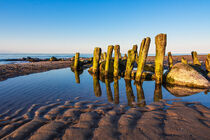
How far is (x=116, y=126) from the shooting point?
276 centimetres

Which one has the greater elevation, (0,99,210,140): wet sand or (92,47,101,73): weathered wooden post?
(92,47,101,73): weathered wooden post

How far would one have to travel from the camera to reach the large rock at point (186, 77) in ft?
23.9

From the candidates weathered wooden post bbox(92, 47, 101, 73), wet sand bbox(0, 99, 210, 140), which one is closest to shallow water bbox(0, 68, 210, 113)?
wet sand bbox(0, 99, 210, 140)

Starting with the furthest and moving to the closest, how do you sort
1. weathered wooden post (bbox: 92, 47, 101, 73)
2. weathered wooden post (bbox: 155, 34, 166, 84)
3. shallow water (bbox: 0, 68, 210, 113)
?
weathered wooden post (bbox: 92, 47, 101, 73) → weathered wooden post (bbox: 155, 34, 166, 84) → shallow water (bbox: 0, 68, 210, 113)

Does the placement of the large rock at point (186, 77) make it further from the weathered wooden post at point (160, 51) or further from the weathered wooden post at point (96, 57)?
the weathered wooden post at point (96, 57)

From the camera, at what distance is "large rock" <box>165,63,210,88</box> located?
7.28m

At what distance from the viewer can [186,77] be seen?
25.2 feet

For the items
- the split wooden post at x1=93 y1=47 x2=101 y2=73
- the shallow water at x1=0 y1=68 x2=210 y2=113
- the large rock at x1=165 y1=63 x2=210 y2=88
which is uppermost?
the split wooden post at x1=93 y1=47 x2=101 y2=73

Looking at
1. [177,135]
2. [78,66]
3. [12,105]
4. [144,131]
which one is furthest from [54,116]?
[78,66]

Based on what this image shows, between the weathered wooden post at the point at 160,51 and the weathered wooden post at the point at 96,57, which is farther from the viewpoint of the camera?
the weathered wooden post at the point at 96,57

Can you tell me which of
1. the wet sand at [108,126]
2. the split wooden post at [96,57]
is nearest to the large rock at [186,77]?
the wet sand at [108,126]

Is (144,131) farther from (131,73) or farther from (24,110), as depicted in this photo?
(131,73)

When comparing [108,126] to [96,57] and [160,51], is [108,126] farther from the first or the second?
[96,57]

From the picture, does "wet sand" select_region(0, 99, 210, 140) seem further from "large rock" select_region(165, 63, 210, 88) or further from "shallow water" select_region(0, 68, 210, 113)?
"large rock" select_region(165, 63, 210, 88)
